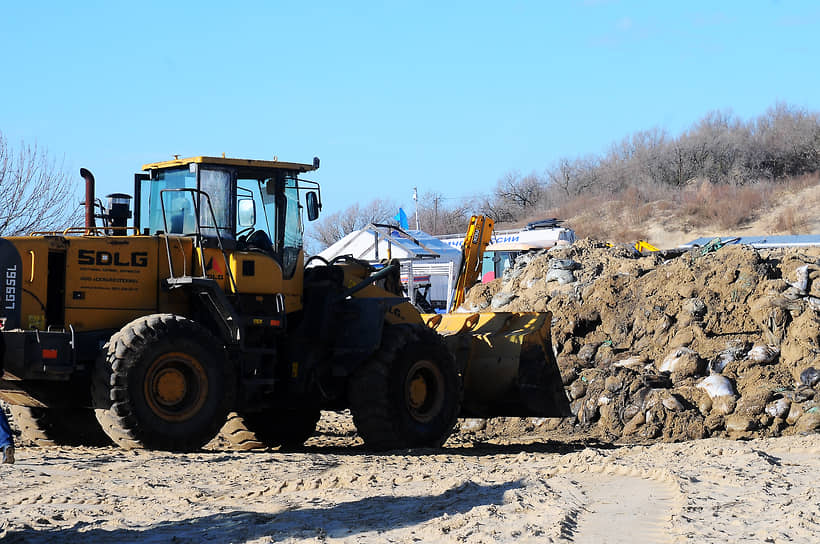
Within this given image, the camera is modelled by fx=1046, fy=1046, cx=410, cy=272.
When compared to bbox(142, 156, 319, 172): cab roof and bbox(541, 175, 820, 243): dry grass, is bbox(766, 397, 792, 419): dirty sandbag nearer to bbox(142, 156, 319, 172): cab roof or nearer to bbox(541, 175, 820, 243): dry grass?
bbox(142, 156, 319, 172): cab roof

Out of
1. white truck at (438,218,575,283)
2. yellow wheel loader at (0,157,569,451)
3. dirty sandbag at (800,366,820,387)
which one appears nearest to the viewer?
yellow wheel loader at (0,157,569,451)

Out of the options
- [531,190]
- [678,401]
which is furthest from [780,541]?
[531,190]

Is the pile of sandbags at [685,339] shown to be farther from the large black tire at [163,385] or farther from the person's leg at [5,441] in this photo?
the person's leg at [5,441]

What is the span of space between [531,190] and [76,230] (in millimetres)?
63303

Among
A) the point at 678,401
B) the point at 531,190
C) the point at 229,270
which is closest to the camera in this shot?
the point at 229,270

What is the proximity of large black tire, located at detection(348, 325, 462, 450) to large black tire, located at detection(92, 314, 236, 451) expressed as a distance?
5.22 feet

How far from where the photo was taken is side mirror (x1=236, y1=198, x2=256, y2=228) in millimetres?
10469

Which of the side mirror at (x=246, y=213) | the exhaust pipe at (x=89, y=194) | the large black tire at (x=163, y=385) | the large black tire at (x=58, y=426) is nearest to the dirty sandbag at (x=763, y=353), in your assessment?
the side mirror at (x=246, y=213)

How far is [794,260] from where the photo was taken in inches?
698

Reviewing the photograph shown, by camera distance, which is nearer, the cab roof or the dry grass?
the cab roof

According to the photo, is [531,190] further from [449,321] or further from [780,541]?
[780,541]

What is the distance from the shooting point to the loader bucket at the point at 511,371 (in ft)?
39.3

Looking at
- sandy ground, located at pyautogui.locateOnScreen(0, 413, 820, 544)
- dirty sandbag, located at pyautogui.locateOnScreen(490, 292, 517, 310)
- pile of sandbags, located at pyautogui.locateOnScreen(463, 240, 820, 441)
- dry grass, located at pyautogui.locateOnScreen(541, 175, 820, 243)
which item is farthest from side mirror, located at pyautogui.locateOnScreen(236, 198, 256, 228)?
dry grass, located at pyautogui.locateOnScreen(541, 175, 820, 243)

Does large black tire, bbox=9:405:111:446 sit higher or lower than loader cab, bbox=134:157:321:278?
lower
